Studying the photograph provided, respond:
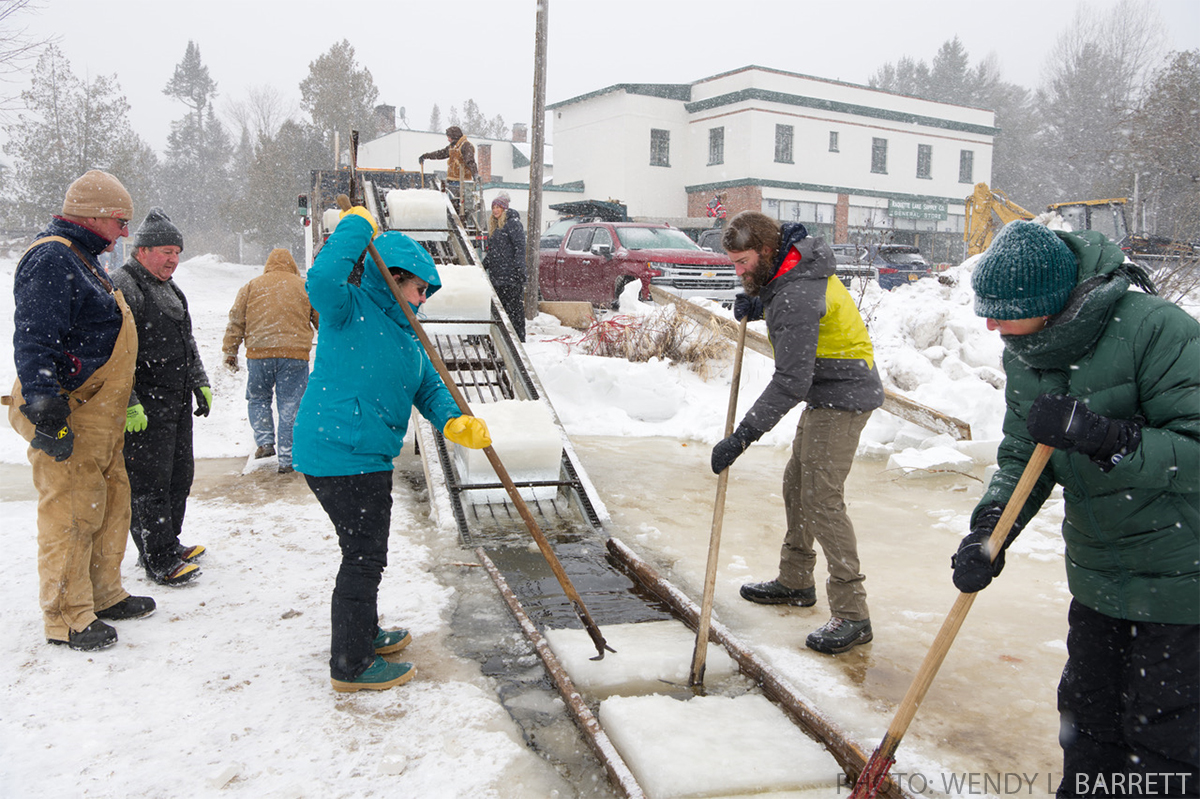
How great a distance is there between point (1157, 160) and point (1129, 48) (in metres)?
28.2

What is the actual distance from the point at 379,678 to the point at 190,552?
1933 millimetres

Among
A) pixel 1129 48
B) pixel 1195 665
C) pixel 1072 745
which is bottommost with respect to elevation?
pixel 1072 745

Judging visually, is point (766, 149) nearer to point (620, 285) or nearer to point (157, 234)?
point (620, 285)

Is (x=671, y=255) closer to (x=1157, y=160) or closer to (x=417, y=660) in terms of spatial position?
(x=417, y=660)

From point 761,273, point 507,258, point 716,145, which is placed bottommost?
point 761,273

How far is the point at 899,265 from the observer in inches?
850

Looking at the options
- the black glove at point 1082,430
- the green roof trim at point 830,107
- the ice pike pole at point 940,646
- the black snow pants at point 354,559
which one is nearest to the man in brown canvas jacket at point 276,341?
the black snow pants at point 354,559

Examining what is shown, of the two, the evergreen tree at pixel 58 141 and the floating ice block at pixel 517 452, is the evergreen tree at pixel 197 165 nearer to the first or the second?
the evergreen tree at pixel 58 141

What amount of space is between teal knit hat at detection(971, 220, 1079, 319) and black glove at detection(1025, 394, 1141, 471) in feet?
0.76

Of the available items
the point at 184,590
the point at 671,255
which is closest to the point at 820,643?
the point at 184,590

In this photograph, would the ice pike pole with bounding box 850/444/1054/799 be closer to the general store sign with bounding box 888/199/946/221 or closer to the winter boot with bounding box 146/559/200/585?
the winter boot with bounding box 146/559/200/585

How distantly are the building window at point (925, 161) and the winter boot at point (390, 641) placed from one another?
36618 millimetres

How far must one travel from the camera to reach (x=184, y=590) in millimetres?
4180

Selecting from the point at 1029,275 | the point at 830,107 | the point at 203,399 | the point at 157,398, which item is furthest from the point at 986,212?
the point at 1029,275
